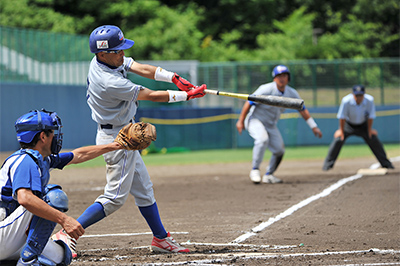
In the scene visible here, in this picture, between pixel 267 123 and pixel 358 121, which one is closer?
pixel 267 123

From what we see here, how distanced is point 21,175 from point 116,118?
166 centimetres

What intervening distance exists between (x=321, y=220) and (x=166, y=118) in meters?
14.7

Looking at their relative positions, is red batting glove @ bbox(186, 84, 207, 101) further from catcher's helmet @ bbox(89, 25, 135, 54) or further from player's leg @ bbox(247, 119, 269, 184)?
player's leg @ bbox(247, 119, 269, 184)

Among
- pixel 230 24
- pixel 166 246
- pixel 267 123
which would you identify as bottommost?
pixel 166 246

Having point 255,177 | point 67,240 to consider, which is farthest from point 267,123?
point 67,240

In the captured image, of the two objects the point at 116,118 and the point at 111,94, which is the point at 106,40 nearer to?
the point at 111,94

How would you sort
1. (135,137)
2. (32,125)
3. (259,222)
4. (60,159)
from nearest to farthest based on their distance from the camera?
(32,125) < (60,159) < (135,137) < (259,222)

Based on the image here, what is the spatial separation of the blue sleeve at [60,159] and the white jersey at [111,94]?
33.4 inches


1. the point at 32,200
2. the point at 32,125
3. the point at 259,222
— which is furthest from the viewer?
the point at 259,222

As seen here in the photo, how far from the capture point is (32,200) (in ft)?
13.0

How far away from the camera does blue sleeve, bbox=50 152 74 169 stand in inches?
180

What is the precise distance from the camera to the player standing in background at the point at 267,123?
34.3 ft

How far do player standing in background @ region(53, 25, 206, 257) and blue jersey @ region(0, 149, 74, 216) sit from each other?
44.9 inches

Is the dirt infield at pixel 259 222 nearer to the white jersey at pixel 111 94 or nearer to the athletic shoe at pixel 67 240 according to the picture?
the athletic shoe at pixel 67 240
